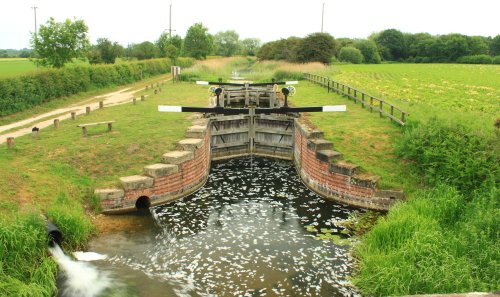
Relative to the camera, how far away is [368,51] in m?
74.4

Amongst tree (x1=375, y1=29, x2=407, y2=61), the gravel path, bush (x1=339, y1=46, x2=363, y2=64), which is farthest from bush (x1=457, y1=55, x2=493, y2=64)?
the gravel path

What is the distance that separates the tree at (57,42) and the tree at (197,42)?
33982mm

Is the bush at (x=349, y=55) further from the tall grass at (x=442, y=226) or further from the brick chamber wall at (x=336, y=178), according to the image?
the tall grass at (x=442, y=226)

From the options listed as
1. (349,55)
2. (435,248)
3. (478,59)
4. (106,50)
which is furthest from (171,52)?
(478,59)

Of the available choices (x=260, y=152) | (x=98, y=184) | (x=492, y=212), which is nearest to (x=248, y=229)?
(x=98, y=184)

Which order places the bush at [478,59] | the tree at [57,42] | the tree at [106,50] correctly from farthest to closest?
the bush at [478,59] < the tree at [106,50] < the tree at [57,42]

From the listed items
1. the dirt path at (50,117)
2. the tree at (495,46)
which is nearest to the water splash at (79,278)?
the dirt path at (50,117)

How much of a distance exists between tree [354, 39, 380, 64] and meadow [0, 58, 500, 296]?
61.5m

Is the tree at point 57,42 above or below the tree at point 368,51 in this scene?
below

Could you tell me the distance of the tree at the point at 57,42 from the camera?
26.2 metres

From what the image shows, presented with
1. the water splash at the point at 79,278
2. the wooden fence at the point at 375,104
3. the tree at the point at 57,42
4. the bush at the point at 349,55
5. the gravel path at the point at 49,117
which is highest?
the bush at the point at 349,55

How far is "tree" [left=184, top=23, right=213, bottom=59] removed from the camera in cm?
6059

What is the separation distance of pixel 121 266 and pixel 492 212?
22.3 ft

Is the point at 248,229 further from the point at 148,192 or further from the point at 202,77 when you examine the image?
the point at 202,77
